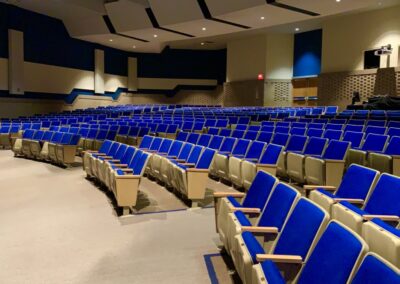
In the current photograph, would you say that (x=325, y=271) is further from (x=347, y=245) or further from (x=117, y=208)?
(x=117, y=208)

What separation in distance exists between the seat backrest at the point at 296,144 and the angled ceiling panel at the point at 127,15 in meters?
10.2

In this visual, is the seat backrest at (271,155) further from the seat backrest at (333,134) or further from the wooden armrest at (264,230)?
the wooden armrest at (264,230)

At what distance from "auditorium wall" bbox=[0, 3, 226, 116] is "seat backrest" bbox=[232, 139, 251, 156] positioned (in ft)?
35.8

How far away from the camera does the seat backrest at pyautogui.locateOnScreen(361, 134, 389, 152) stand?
12.9 feet

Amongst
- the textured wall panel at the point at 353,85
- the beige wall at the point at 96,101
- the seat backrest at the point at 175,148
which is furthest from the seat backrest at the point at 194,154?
the beige wall at the point at 96,101

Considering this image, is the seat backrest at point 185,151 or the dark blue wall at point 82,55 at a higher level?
the dark blue wall at point 82,55

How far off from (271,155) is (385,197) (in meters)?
1.84

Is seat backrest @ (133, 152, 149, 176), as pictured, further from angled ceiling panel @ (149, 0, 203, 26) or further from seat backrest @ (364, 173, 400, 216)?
angled ceiling panel @ (149, 0, 203, 26)

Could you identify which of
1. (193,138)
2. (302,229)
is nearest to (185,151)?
(193,138)

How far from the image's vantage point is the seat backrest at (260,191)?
7.05ft

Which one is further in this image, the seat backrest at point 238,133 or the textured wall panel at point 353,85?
the textured wall panel at point 353,85

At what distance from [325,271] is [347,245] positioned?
117 millimetres

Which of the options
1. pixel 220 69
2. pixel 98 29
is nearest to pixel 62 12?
pixel 98 29

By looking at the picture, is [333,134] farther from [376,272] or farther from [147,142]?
[376,272]
